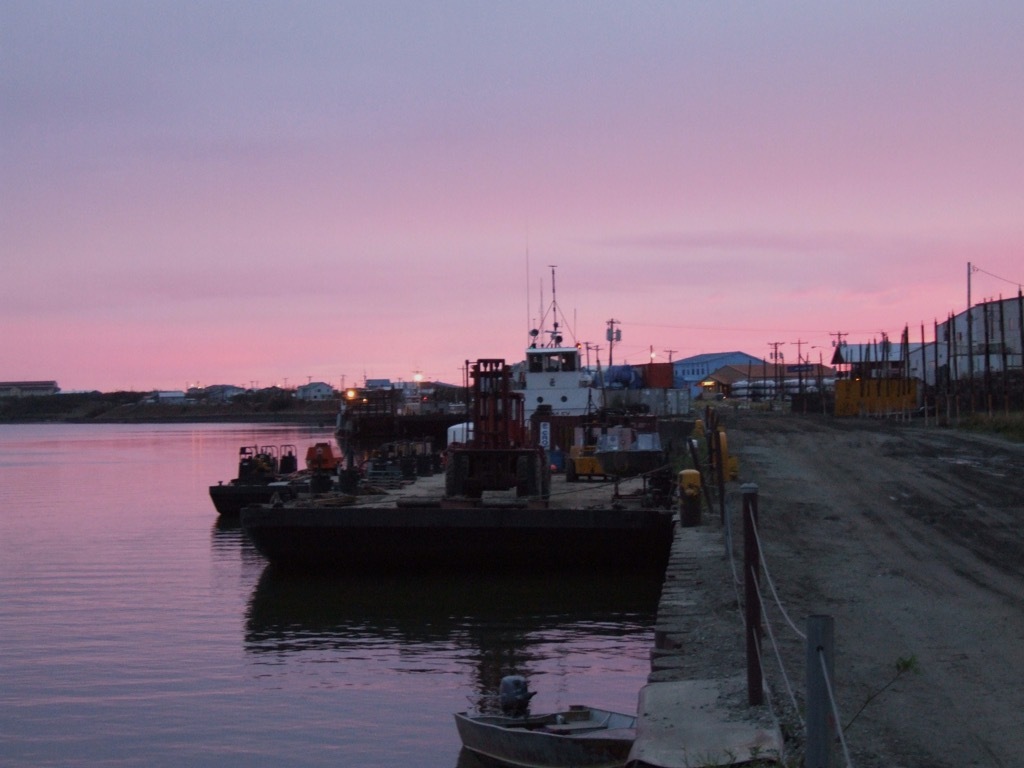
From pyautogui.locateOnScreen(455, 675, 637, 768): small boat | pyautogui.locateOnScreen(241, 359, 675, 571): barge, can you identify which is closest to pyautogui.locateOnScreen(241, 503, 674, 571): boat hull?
pyautogui.locateOnScreen(241, 359, 675, 571): barge

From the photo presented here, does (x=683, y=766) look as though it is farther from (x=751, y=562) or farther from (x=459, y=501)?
(x=459, y=501)

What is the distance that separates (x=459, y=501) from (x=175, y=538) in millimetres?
13558

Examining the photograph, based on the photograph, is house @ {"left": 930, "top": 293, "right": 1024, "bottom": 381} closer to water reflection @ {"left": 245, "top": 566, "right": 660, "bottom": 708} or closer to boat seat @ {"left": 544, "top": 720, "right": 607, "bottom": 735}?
water reflection @ {"left": 245, "top": 566, "right": 660, "bottom": 708}

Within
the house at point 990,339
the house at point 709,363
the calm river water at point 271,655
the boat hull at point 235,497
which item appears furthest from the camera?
the house at point 709,363

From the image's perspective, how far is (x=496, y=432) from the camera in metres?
26.5

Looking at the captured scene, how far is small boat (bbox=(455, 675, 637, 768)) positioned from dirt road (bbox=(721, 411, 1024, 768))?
1387 millimetres

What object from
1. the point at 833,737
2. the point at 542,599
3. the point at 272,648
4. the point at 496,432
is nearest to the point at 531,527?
the point at 542,599

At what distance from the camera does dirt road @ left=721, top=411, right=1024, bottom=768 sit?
313 inches

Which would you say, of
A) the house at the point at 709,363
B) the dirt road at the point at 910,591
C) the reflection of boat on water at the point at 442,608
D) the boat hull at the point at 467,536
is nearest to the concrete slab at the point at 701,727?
the dirt road at the point at 910,591

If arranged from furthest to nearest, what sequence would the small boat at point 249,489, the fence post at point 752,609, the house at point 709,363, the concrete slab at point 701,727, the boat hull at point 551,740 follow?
the house at point 709,363 → the small boat at point 249,489 → the boat hull at point 551,740 → the fence post at point 752,609 → the concrete slab at point 701,727

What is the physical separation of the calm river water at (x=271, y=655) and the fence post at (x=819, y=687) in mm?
5908

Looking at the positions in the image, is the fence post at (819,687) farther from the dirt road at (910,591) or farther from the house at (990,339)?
the house at (990,339)

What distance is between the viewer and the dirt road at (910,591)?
794cm

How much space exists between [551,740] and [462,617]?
425 inches
